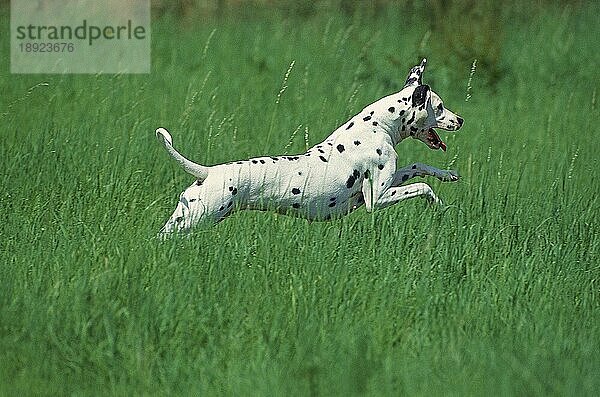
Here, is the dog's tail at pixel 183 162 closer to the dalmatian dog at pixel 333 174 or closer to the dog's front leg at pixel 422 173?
the dalmatian dog at pixel 333 174

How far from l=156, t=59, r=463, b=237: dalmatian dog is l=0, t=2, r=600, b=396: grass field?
0.15m

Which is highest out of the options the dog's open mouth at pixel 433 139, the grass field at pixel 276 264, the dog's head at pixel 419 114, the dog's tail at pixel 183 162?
the dog's head at pixel 419 114

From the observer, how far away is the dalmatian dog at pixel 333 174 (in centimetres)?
629

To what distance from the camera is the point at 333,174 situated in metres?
6.52

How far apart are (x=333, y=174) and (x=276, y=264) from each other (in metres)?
0.70

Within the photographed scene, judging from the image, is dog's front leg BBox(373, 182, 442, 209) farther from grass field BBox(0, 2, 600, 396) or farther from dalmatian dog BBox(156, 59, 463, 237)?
grass field BBox(0, 2, 600, 396)

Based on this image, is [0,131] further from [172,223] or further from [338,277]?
[338,277]

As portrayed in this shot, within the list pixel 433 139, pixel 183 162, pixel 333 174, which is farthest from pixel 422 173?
pixel 183 162

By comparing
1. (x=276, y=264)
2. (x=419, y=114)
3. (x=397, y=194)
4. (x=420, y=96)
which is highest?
(x=420, y=96)

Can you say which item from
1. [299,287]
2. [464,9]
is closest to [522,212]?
[299,287]

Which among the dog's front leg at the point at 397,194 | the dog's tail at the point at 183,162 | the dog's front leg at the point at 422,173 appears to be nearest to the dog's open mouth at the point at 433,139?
the dog's front leg at the point at 422,173

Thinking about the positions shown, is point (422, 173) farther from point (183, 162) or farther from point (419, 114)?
point (183, 162)

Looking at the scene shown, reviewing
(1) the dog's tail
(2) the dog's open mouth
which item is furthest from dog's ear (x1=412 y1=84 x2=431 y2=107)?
(1) the dog's tail

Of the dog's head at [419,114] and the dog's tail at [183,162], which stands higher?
the dog's head at [419,114]
